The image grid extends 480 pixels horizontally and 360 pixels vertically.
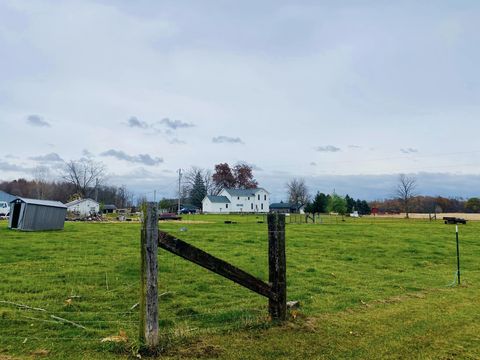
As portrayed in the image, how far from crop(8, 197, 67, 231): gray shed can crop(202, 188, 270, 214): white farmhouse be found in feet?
250

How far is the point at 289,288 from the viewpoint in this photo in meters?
9.14

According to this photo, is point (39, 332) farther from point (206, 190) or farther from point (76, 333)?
point (206, 190)

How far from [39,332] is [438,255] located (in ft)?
49.2

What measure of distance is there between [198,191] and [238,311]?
11717 cm

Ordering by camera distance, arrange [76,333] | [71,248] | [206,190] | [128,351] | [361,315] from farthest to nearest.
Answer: [206,190] → [71,248] → [361,315] → [76,333] → [128,351]

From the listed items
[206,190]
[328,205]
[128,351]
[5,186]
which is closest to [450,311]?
[128,351]

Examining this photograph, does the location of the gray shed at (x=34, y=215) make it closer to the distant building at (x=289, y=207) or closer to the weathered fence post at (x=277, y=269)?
the weathered fence post at (x=277, y=269)

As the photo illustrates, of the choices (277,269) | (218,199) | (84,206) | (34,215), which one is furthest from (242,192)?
(277,269)

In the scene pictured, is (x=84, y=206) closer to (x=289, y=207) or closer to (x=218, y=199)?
(x=218, y=199)

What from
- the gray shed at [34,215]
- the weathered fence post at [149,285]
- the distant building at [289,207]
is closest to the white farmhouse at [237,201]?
the distant building at [289,207]

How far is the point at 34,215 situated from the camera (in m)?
29.1

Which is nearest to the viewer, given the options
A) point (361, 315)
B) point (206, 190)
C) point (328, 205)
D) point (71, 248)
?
point (361, 315)

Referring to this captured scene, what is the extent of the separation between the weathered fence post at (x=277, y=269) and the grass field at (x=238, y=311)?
0.76 ft

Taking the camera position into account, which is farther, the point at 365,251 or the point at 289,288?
the point at 365,251
